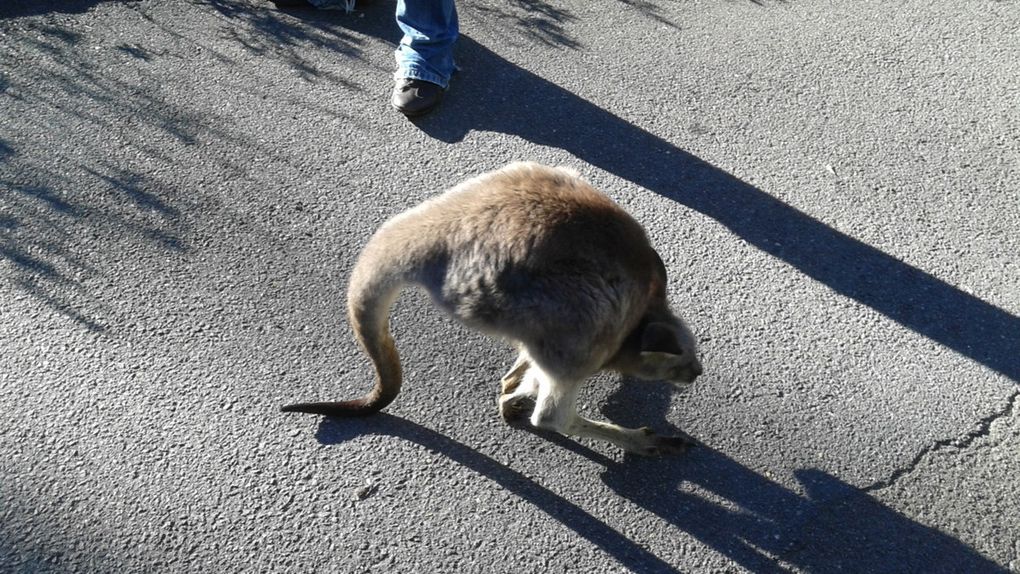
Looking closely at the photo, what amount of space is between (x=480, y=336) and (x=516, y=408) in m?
0.44

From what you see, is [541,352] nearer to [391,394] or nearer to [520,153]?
[391,394]

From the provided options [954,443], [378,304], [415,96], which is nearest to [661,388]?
[954,443]

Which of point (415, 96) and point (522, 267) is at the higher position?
point (522, 267)

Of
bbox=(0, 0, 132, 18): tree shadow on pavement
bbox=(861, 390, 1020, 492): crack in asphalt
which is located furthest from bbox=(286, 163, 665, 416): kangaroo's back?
bbox=(0, 0, 132, 18): tree shadow on pavement

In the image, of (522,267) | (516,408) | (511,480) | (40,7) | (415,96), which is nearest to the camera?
(522,267)

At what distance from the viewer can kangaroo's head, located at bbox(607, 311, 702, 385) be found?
115 inches

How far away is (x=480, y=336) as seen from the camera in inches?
141

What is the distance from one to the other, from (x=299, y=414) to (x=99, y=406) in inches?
30.5

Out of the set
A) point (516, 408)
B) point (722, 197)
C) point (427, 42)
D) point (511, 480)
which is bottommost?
point (511, 480)

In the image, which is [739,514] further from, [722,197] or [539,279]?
[722,197]

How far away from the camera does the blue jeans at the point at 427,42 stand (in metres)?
4.66

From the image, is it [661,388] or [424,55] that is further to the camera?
[424,55]

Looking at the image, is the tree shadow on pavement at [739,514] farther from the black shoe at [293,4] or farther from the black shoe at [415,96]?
the black shoe at [293,4]

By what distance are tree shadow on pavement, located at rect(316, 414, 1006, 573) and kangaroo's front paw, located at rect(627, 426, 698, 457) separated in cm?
3
